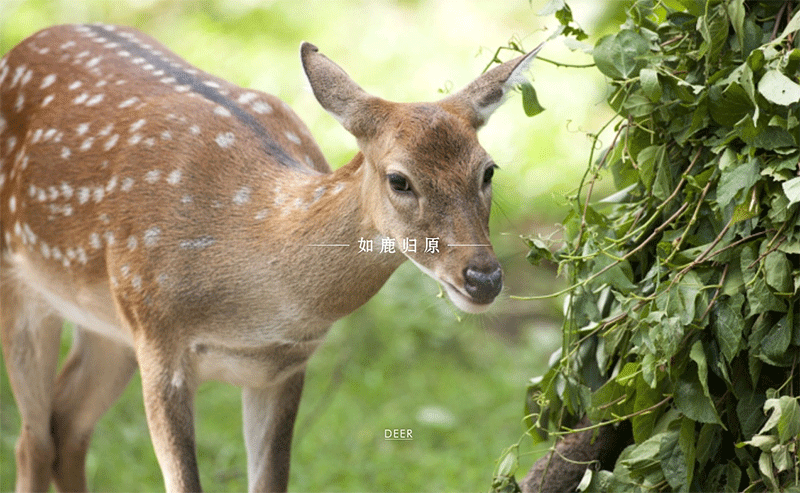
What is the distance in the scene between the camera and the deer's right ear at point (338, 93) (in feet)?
6.95

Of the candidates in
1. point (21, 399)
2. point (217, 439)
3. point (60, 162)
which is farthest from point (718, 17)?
point (217, 439)

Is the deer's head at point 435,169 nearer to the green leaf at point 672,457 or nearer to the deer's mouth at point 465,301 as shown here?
the deer's mouth at point 465,301

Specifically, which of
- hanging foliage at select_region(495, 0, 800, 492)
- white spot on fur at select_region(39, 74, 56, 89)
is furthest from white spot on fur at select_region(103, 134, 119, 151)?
hanging foliage at select_region(495, 0, 800, 492)

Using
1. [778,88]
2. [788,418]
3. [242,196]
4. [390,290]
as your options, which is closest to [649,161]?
[778,88]

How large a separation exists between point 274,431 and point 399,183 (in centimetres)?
88

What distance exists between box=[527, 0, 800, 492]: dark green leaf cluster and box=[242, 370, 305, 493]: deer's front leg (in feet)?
2.34

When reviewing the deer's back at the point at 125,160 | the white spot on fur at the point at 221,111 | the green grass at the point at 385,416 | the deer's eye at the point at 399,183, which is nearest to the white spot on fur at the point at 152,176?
the deer's back at the point at 125,160

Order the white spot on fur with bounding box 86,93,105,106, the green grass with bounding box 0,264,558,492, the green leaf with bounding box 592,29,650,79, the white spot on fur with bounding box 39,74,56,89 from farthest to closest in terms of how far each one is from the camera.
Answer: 1. the green grass with bounding box 0,264,558,492
2. the white spot on fur with bounding box 39,74,56,89
3. the white spot on fur with bounding box 86,93,105,106
4. the green leaf with bounding box 592,29,650,79

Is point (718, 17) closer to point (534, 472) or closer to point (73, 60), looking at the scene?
point (534, 472)

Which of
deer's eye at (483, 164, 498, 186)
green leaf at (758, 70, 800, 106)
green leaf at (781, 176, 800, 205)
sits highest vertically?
green leaf at (758, 70, 800, 106)

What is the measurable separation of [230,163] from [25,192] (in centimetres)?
69

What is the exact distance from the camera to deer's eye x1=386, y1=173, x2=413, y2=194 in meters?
2.08

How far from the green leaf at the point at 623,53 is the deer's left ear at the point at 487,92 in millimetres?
161

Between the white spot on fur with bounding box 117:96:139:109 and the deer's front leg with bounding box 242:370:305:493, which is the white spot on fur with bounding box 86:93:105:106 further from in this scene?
the deer's front leg with bounding box 242:370:305:493
